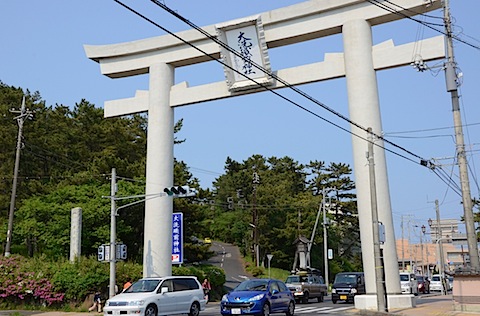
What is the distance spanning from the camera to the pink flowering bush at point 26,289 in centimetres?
2745

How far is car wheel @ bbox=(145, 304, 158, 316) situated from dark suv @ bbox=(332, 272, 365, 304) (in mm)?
15794

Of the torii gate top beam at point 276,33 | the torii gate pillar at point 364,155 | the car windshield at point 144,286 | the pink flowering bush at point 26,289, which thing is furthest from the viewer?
the pink flowering bush at point 26,289

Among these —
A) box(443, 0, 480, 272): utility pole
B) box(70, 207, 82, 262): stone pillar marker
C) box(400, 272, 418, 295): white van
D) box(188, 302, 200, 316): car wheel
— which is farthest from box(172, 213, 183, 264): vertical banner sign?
box(400, 272, 418, 295): white van

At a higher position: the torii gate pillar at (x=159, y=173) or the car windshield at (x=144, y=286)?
the torii gate pillar at (x=159, y=173)

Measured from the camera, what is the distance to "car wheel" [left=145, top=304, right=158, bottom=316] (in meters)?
17.7

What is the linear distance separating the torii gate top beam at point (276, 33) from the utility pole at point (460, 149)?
2518 mm

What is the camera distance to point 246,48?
25891mm

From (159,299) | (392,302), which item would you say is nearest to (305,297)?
(392,302)

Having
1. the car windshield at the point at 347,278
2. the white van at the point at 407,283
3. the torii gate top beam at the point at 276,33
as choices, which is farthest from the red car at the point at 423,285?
the torii gate top beam at the point at 276,33

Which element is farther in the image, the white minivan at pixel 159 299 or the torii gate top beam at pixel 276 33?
the torii gate top beam at pixel 276 33

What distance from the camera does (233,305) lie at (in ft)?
60.0

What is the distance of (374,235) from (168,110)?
13.2 m

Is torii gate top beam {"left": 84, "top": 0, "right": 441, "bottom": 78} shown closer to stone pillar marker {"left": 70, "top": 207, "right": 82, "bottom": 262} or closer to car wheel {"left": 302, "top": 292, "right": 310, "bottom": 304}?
stone pillar marker {"left": 70, "top": 207, "right": 82, "bottom": 262}

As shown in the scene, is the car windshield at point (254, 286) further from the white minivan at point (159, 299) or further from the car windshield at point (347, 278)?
the car windshield at point (347, 278)
